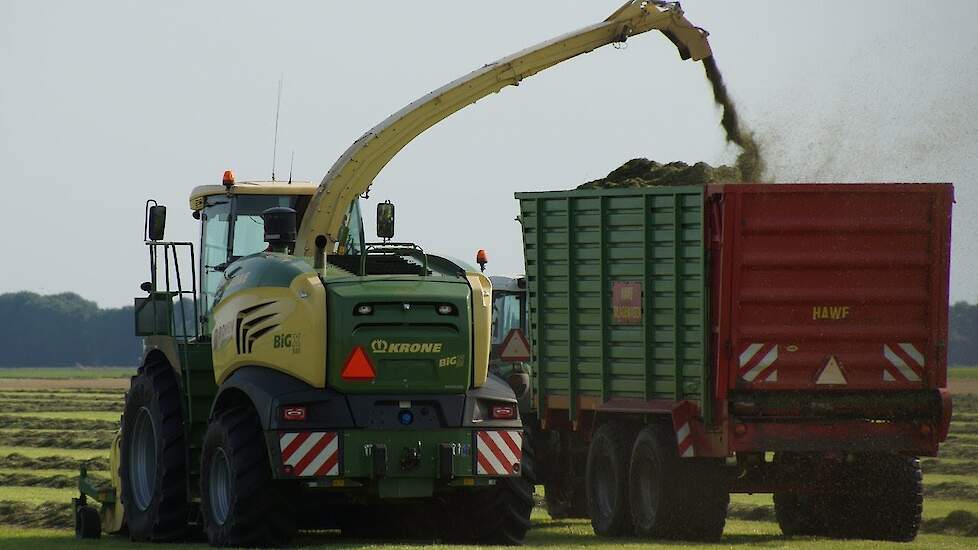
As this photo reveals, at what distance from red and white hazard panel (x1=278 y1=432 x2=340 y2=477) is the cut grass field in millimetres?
773

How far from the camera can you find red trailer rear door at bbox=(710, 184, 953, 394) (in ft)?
54.3

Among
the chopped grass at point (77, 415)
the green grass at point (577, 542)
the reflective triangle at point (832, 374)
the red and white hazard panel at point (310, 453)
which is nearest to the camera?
the red and white hazard panel at point (310, 453)

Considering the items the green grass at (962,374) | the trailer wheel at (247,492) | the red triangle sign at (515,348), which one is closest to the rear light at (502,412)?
the trailer wheel at (247,492)

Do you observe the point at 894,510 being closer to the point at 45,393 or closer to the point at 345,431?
the point at 345,431

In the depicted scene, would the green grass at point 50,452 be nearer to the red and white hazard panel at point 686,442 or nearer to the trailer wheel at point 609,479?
the trailer wheel at point 609,479

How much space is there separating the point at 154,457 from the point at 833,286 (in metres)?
6.43

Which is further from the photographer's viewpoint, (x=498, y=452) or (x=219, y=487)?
(x=219, y=487)

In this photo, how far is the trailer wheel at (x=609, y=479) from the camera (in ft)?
59.9

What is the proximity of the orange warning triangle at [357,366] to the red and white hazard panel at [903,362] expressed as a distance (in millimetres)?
5081

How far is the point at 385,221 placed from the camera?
55.6 feet

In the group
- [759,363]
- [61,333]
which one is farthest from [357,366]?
[61,333]

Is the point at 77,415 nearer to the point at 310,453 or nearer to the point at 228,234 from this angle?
the point at 228,234

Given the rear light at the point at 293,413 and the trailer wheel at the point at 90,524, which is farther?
the trailer wheel at the point at 90,524

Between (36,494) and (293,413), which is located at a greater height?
(293,413)
